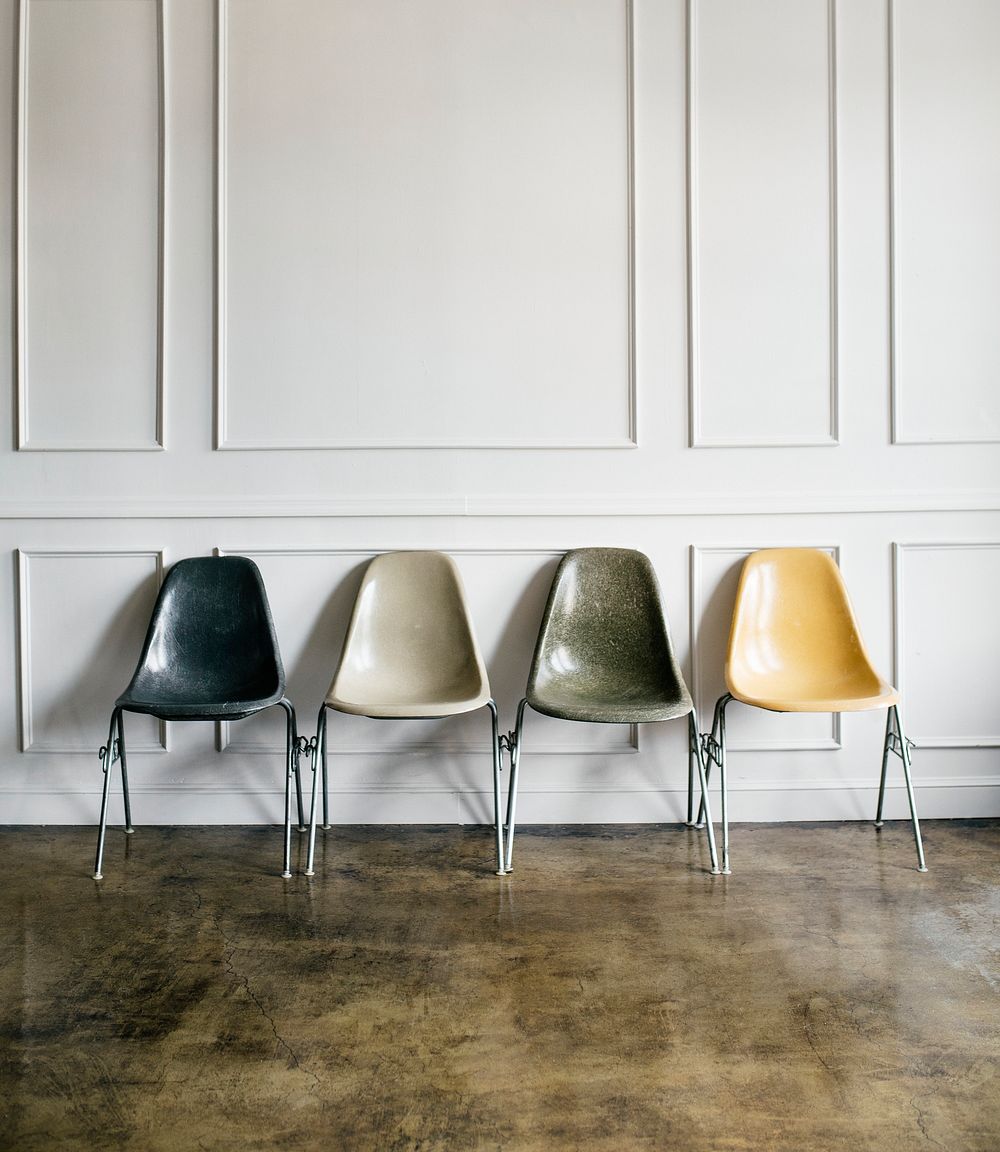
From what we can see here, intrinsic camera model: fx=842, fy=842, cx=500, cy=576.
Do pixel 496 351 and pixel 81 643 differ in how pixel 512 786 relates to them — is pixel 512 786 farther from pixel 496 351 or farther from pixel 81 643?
pixel 81 643

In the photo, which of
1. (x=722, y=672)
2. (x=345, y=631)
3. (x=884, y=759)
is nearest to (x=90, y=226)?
(x=345, y=631)

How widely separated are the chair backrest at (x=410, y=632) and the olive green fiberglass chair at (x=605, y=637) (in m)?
0.28

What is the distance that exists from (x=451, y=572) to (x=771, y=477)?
3.88 feet

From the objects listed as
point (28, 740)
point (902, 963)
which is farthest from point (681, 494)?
point (28, 740)

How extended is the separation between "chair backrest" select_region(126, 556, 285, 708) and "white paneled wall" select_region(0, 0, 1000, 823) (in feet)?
0.39

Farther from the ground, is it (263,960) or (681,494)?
(681,494)

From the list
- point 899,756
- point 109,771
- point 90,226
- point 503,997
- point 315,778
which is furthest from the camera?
point 90,226

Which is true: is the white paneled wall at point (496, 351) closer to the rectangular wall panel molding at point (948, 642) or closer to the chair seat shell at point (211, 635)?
the rectangular wall panel molding at point (948, 642)

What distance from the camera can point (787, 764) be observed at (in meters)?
3.00

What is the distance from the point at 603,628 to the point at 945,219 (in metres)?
1.87

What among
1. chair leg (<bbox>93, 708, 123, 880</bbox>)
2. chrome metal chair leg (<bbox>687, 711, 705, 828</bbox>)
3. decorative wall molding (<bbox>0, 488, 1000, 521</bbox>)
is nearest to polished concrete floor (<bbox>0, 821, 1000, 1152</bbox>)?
chair leg (<bbox>93, 708, 123, 880</bbox>)

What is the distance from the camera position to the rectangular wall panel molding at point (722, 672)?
3.00m

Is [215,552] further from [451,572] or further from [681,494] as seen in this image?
[681,494]

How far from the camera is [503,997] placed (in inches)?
73.4
